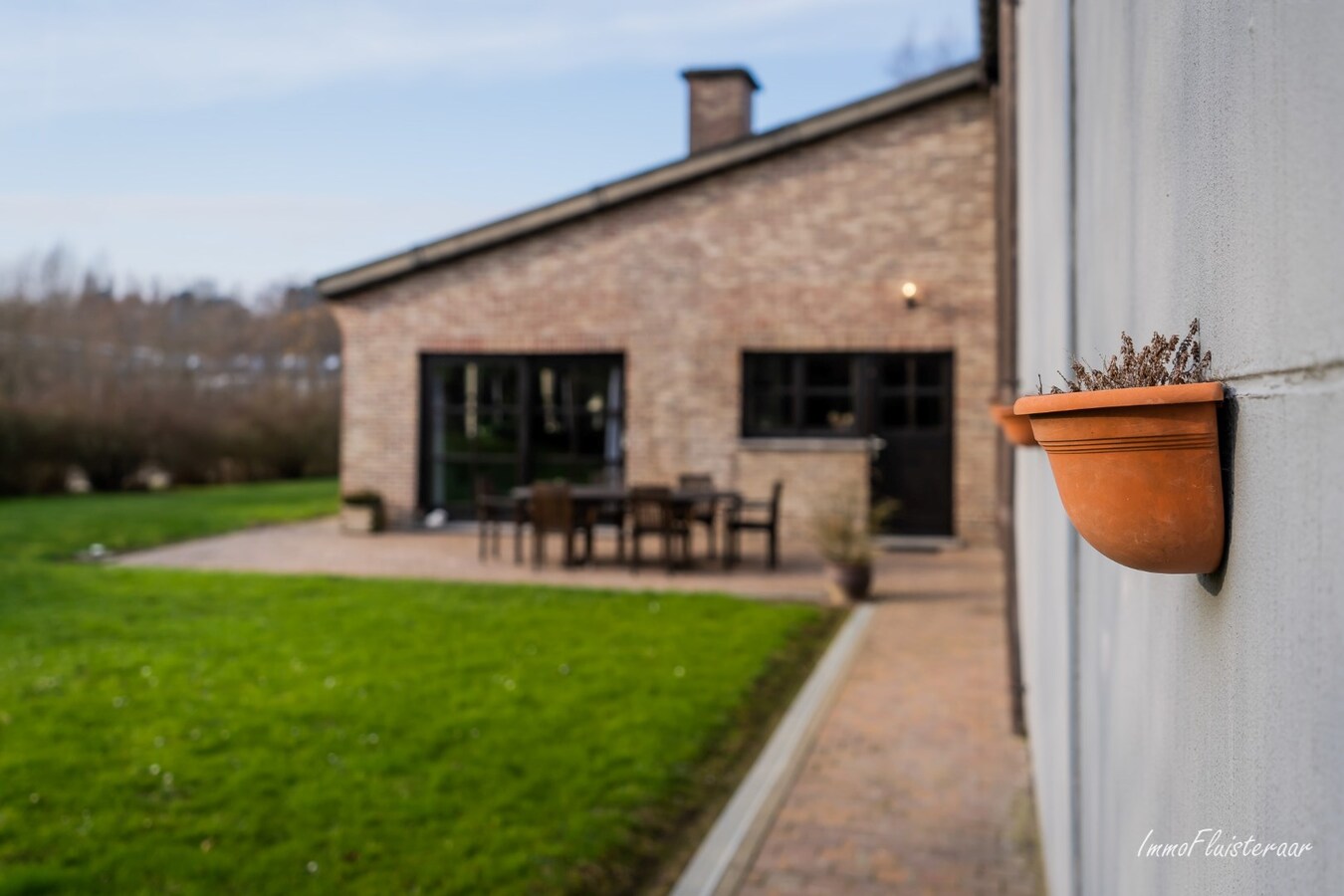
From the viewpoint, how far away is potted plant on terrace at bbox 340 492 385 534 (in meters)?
15.1

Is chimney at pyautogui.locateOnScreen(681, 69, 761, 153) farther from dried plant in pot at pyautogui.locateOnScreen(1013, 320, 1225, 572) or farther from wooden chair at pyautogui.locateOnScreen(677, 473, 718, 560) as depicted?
dried plant in pot at pyautogui.locateOnScreen(1013, 320, 1225, 572)

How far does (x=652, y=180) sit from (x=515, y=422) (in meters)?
3.72

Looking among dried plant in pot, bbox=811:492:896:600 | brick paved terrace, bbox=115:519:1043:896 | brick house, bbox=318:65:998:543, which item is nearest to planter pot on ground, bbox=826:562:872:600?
dried plant in pot, bbox=811:492:896:600

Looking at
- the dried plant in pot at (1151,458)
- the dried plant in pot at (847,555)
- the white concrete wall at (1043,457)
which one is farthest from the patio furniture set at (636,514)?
the dried plant in pot at (1151,458)

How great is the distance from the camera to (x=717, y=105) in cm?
1716

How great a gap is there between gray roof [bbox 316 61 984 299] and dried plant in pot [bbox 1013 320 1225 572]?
13.3 meters

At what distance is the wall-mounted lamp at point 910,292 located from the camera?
13797mm

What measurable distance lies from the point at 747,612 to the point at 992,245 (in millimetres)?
6899

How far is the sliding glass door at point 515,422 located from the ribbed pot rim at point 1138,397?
46.0ft

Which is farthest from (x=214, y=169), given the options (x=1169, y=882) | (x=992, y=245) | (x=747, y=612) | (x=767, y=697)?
(x=1169, y=882)

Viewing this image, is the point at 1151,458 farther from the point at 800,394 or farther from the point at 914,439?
the point at 800,394

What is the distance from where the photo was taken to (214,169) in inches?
786

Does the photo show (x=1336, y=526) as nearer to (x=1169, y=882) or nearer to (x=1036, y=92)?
(x=1169, y=882)

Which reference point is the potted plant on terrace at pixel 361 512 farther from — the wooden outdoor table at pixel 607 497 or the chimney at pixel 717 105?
the chimney at pixel 717 105
